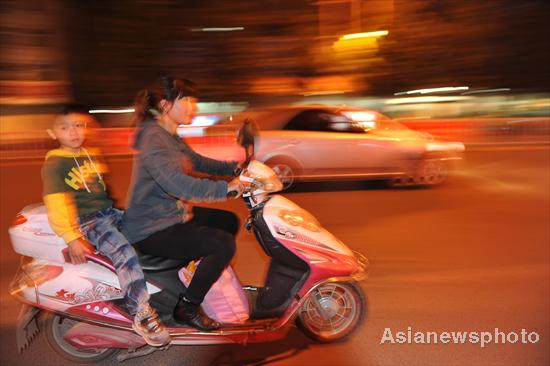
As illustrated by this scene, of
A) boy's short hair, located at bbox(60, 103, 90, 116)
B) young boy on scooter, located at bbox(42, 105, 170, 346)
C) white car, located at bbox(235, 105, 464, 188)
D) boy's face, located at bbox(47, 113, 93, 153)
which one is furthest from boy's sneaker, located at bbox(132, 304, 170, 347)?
white car, located at bbox(235, 105, 464, 188)

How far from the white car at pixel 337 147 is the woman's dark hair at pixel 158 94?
5.62 meters

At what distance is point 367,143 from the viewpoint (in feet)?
29.0

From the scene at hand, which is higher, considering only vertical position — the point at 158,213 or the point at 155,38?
the point at 155,38

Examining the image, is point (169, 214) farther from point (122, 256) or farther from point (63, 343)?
point (63, 343)

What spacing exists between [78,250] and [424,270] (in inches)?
133

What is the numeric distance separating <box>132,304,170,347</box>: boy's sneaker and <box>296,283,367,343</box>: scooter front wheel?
0.93 metres

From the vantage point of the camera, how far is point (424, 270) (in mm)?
5078

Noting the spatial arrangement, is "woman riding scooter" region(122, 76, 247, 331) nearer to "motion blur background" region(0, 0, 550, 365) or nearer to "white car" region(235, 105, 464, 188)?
"motion blur background" region(0, 0, 550, 365)

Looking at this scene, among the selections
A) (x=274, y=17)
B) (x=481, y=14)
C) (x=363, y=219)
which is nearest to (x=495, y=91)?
(x=481, y=14)

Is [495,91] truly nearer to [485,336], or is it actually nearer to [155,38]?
[155,38]

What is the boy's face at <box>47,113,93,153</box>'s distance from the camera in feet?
10.3

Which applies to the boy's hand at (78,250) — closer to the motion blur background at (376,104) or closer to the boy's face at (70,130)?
the boy's face at (70,130)

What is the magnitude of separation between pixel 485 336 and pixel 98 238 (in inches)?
110

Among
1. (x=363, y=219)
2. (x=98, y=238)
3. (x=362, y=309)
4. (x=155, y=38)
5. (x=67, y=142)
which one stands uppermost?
(x=155, y=38)
